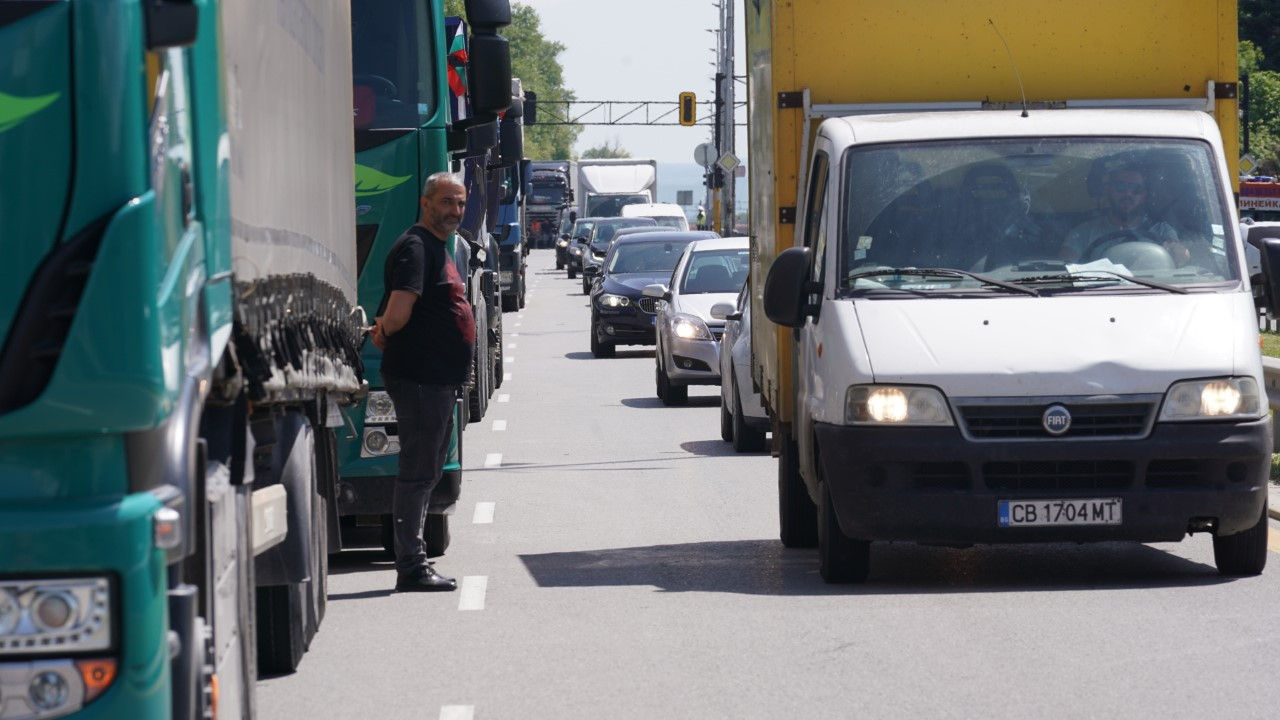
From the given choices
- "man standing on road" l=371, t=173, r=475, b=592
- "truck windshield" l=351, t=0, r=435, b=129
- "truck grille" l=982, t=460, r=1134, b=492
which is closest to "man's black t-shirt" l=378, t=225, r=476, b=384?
"man standing on road" l=371, t=173, r=475, b=592

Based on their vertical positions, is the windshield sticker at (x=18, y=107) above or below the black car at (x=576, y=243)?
above

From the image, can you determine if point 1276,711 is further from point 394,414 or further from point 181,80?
point 394,414

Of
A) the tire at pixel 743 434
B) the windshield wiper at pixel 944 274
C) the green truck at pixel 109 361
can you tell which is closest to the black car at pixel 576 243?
the tire at pixel 743 434

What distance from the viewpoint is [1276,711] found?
6.93 meters

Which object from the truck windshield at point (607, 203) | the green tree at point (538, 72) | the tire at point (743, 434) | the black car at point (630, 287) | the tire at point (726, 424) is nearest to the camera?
the tire at point (743, 434)

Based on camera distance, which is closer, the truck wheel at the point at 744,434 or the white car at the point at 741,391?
the white car at the point at 741,391

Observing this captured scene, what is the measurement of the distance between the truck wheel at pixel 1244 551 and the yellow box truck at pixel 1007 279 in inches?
0.5

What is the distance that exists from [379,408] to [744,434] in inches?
254

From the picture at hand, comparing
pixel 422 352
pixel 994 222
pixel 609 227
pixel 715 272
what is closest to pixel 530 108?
pixel 715 272

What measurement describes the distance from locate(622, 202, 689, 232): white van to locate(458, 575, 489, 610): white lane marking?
35.5m

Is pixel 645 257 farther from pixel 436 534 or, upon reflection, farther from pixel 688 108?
pixel 688 108

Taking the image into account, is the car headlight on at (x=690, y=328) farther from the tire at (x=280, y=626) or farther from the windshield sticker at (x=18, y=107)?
the windshield sticker at (x=18, y=107)

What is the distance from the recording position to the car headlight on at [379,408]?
1081cm

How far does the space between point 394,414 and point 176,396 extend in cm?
642
